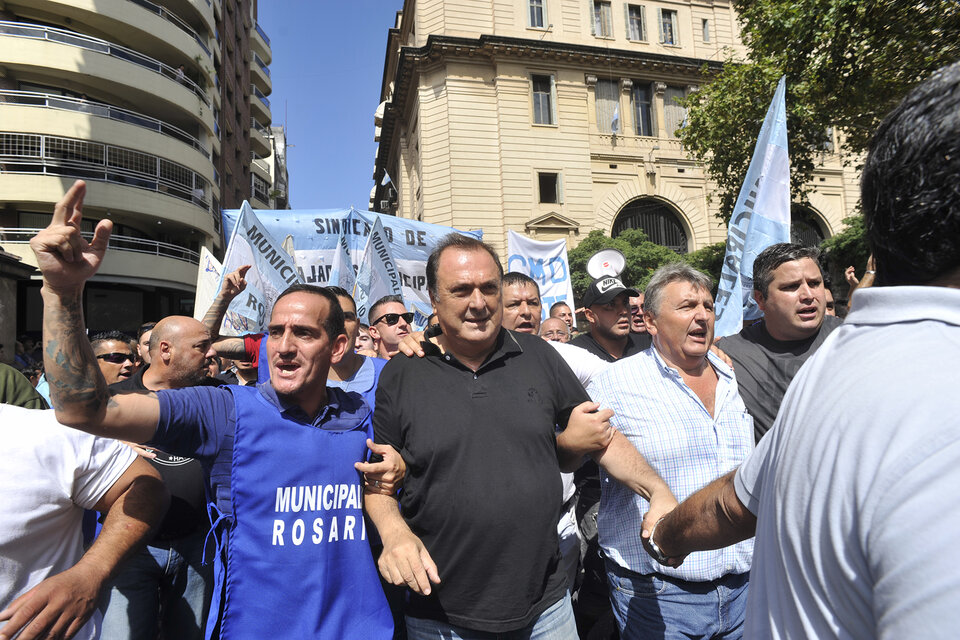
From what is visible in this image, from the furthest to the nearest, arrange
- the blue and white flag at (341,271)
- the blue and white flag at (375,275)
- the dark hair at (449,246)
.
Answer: the blue and white flag at (341,271), the blue and white flag at (375,275), the dark hair at (449,246)

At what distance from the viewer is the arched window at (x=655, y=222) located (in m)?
24.1

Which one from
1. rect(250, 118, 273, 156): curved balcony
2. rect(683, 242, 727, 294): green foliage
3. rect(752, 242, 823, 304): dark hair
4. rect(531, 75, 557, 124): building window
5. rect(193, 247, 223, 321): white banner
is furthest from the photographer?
rect(250, 118, 273, 156): curved balcony

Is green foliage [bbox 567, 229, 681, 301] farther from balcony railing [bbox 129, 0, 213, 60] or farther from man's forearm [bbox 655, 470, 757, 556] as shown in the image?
balcony railing [bbox 129, 0, 213, 60]

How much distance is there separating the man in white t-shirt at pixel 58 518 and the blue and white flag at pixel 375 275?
480 cm

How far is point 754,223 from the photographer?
4.98 m

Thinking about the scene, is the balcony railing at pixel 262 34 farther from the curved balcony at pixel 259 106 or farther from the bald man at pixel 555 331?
the bald man at pixel 555 331

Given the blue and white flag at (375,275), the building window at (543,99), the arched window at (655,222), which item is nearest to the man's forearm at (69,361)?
the blue and white flag at (375,275)

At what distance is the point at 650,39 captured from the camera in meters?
25.1


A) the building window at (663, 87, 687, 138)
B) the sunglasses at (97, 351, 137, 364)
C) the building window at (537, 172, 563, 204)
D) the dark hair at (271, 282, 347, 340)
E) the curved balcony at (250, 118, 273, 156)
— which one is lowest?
the sunglasses at (97, 351, 137, 364)

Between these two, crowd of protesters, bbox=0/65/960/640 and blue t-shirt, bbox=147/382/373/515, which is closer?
crowd of protesters, bbox=0/65/960/640

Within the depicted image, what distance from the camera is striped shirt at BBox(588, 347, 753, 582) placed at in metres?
2.25

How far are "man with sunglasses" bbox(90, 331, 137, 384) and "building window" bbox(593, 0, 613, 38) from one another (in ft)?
80.3

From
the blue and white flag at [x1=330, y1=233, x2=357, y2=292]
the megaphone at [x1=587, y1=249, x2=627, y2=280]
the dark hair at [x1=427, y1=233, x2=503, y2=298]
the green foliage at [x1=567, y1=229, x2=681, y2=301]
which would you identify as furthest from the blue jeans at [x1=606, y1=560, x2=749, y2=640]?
the green foliage at [x1=567, y1=229, x2=681, y2=301]

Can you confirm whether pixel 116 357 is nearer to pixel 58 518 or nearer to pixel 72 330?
pixel 58 518
